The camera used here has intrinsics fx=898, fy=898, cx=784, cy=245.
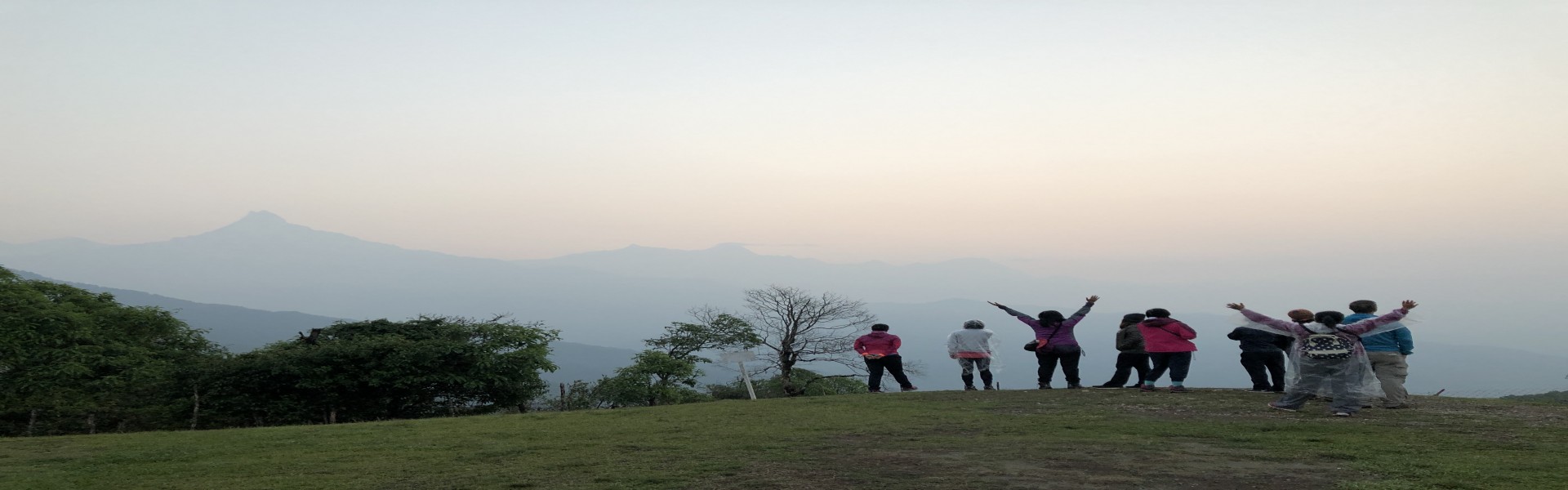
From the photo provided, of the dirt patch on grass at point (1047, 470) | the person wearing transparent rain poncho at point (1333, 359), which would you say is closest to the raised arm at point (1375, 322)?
the person wearing transparent rain poncho at point (1333, 359)

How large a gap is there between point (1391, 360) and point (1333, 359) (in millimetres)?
1299

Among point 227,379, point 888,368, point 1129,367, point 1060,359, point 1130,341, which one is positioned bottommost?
point 227,379

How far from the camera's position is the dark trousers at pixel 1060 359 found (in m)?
18.2

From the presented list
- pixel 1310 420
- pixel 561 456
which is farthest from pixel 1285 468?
pixel 561 456

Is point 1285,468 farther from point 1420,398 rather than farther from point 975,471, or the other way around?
point 1420,398

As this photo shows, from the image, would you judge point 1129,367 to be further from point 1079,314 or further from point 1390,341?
point 1390,341

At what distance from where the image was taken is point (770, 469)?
29.6 ft

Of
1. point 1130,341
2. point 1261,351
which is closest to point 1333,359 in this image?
point 1261,351

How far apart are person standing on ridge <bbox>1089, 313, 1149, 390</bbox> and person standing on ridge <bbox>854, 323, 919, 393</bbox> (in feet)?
13.3

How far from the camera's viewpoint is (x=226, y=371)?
2253cm

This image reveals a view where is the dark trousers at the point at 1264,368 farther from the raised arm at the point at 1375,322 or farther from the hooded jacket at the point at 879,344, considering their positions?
the hooded jacket at the point at 879,344

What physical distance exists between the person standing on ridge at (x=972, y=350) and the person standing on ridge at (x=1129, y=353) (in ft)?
7.47

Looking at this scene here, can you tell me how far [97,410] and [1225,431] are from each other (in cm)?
2601

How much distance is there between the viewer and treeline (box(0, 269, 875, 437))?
22.1m
